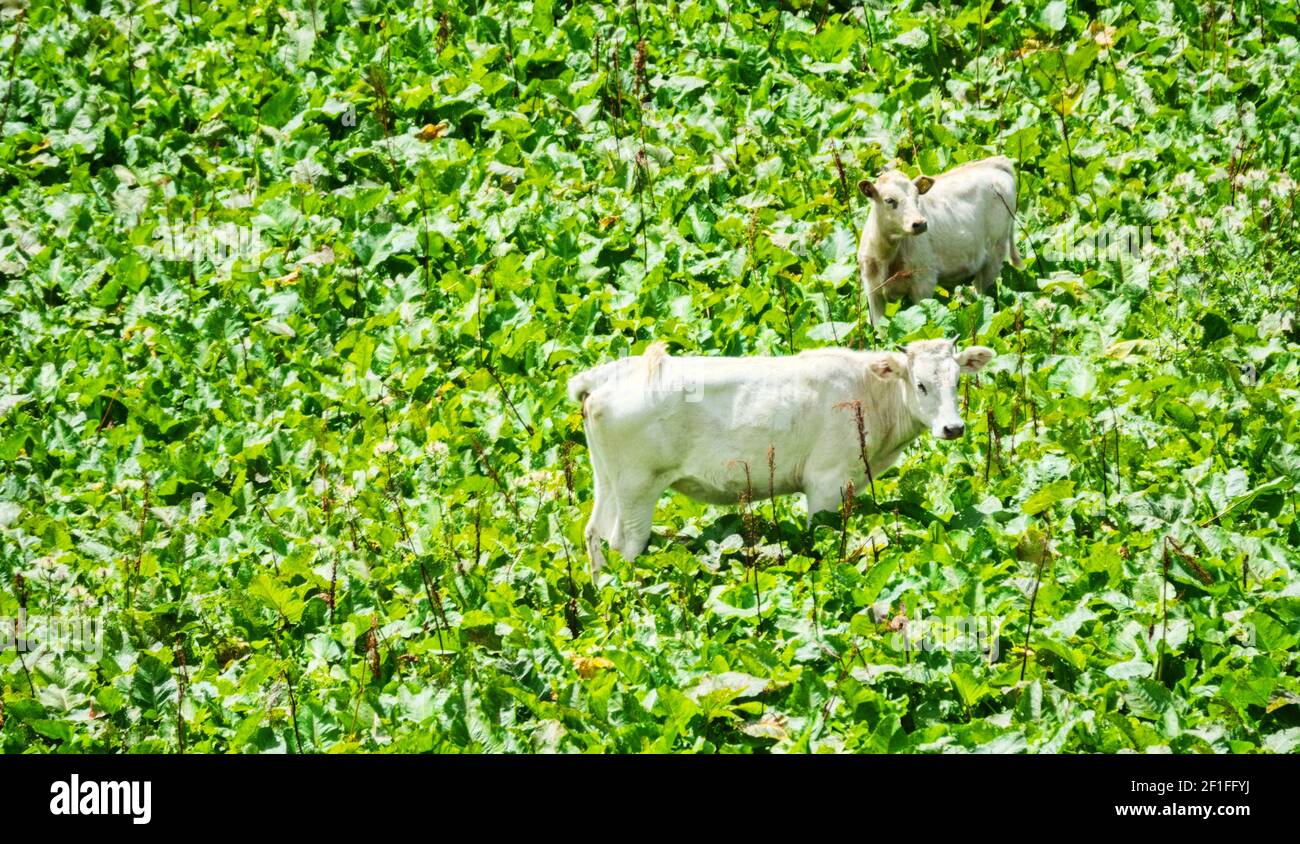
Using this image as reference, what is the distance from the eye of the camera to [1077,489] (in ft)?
32.9

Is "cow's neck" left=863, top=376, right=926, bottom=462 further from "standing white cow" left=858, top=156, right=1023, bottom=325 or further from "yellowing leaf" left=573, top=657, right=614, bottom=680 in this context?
"standing white cow" left=858, top=156, right=1023, bottom=325

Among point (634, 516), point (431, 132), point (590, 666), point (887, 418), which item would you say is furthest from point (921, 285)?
point (431, 132)

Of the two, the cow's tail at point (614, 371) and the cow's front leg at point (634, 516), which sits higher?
the cow's tail at point (614, 371)

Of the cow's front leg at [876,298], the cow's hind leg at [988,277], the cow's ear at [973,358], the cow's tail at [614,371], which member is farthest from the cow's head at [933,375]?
the cow's hind leg at [988,277]

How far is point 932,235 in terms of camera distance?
12.7 m

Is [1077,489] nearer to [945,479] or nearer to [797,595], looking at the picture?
[945,479]

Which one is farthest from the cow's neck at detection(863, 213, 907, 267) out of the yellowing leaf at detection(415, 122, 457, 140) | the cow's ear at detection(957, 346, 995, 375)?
the yellowing leaf at detection(415, 122, 457, 140)

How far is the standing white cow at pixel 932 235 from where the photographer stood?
12.3 m

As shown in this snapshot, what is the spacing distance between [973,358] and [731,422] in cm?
148

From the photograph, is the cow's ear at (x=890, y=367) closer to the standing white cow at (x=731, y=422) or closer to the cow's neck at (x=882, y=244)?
the standing white cow at (x=731, y=422)

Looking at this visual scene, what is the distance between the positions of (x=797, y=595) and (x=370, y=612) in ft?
7.91

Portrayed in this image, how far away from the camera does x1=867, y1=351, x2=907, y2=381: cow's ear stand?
9867 millimetres

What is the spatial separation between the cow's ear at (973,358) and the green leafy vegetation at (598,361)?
428 millimetres

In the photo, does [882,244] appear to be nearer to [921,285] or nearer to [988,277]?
[921,285]
